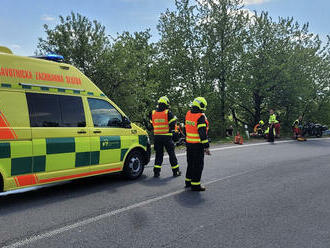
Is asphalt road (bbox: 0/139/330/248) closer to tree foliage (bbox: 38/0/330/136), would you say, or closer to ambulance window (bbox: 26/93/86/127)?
ambulance window (bbox: 26/93/86/127)

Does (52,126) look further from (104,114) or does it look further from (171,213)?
(171,213)

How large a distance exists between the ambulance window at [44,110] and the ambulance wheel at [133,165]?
1788 mm

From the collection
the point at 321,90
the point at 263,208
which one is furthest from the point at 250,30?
the point at 263,208

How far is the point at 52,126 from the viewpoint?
16.1ft

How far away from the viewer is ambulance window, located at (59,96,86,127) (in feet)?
16.8

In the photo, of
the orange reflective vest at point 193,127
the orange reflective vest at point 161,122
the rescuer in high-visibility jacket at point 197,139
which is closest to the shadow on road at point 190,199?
the rescuer in high-visibility jacket at point 197,139

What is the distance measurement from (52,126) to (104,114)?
116 cm

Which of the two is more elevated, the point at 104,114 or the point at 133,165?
the point at 104,114

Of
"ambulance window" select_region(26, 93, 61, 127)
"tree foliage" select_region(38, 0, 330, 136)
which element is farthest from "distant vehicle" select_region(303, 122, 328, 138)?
"ambulance window" select_region(26, 93, 61, 127)

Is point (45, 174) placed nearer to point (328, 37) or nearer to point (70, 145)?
point (70, 145)

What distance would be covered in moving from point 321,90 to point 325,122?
3406mm

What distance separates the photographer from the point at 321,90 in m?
26.2

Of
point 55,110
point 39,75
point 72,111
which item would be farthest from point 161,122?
point 39,75

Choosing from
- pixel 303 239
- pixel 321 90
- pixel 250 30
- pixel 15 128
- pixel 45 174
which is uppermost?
pixel 250 30
